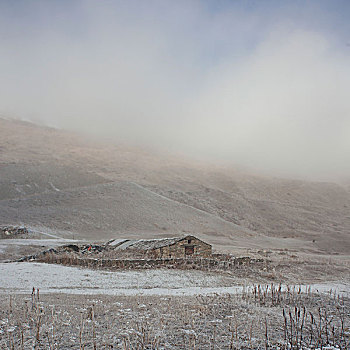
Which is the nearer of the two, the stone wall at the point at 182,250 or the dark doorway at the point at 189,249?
the stone wall at the point at 182,250

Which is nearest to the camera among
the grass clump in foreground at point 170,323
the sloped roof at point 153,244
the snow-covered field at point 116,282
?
the grass clump in foreground at point 170,323

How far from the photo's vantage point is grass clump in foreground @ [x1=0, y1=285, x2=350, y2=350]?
664cm

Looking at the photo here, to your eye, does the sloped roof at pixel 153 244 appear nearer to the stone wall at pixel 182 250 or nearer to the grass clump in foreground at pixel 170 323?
the stone wall at pixel 182 250

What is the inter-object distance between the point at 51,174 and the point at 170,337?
87.7 metres

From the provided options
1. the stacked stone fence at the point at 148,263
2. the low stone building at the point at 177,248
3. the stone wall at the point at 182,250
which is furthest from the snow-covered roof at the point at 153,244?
the stacked stone fence at the point at 148,263

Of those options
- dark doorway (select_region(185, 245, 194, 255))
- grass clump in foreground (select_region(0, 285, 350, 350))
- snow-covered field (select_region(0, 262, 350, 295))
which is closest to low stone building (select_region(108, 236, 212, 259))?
dark doorway (select_region(185, 245, 194, 255))

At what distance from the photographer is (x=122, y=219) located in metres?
60.9

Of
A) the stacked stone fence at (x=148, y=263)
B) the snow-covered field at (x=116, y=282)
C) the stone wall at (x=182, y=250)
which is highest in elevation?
the stone wall at (x=182, y=250)

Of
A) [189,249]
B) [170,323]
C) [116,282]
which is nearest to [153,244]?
[189,249]

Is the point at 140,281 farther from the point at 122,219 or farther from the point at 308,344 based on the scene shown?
the point at 122,219

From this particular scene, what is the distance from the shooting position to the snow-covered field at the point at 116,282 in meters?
12.8

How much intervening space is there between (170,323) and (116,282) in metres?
7.08

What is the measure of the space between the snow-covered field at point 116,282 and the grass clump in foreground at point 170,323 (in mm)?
1714

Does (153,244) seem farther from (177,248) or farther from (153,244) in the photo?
(177,248)
